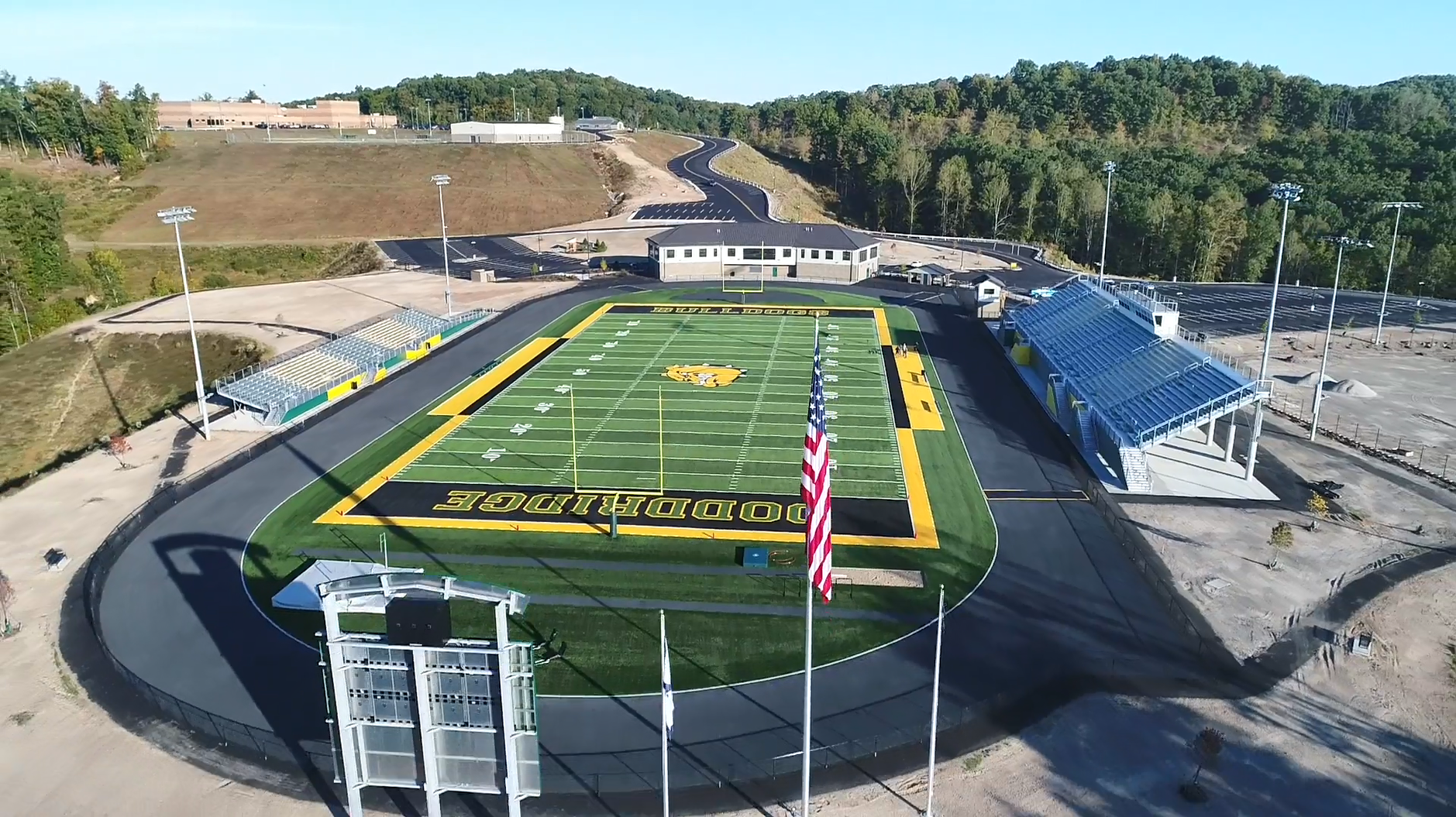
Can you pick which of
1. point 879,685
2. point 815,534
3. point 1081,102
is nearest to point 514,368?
point 879,685

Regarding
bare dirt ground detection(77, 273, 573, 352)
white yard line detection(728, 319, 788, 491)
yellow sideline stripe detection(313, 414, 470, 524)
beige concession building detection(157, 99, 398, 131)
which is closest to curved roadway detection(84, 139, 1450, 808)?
yellow sideline stripe detection(313, 414, 470, 524)

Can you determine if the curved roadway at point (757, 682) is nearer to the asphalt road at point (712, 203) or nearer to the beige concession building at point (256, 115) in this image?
the asphalt road at point (712, 203)

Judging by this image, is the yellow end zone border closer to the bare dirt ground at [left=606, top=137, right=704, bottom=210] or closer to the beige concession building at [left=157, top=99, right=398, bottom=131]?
the bare dirt ground at [left=606, top=137, right=704, bottom=210]

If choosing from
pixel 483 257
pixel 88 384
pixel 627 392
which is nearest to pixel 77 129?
pixel 483 257

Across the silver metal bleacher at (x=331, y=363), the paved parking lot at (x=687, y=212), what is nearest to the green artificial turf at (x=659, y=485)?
the silver metal bleacher at (x=331, y=363)

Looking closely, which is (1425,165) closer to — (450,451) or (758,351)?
(758,351)

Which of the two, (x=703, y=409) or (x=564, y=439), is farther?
(x=703, y=409)
